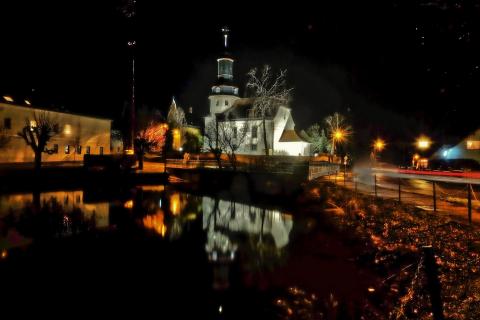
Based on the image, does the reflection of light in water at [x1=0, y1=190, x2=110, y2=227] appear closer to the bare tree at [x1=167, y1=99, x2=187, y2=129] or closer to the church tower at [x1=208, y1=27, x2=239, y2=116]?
the bare tree at [x1=167, y1=99, x2=187, y2=129]

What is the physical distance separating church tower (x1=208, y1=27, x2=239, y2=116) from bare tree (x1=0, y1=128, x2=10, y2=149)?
4498cm

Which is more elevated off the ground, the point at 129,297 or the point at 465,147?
the point at 465,147

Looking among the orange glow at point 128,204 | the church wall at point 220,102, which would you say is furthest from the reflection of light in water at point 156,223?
the church wall at point 220,102

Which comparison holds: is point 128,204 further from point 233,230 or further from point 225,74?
point 225,74

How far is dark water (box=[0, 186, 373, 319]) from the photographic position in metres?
6.46

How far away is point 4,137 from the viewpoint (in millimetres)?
38625

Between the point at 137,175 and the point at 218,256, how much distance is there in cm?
2137

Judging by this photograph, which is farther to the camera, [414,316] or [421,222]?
[421,222]

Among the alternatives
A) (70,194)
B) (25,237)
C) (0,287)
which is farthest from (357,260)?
(70,194)

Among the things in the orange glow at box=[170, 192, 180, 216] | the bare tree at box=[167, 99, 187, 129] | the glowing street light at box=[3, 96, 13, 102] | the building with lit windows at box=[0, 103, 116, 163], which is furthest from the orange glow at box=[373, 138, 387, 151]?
the glowing street light at box=[3, 96, 13, 102]

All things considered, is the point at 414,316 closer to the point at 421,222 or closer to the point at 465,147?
the point at 421,222

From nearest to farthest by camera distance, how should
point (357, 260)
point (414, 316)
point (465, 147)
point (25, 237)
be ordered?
point (414, 316) < point (357, 260) < point (25, 237) < point (465, 147)

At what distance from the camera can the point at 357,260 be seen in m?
8.85

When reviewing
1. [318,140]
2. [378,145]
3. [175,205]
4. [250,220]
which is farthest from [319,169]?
[318,140]
